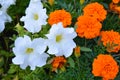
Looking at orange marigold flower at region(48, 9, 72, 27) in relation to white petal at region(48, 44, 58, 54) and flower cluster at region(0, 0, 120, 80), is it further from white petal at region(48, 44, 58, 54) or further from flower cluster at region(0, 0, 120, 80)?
white petal at region(48, 44, 58, 54)

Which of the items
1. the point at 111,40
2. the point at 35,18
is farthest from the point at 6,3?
the point at 111,40

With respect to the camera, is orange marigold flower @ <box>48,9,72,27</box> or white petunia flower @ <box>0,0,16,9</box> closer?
orange marigold flower @ <box>48,9,72,27</box>

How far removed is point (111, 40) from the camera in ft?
6.06

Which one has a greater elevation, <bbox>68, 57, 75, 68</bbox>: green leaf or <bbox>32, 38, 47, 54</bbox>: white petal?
<bbox>32, 38, 47, 54</bbox>: white petal

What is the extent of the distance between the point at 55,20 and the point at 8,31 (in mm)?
573

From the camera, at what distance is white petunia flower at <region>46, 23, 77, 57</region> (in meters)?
1.73

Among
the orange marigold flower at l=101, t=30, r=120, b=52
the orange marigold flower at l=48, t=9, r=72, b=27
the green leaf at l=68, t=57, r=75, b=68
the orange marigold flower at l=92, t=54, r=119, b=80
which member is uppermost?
the orange marigold flower at l=48, t=9, r=72, b=27

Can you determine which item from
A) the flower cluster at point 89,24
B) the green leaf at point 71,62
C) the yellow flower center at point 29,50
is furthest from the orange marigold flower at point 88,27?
the yellow flower center at point 29,50

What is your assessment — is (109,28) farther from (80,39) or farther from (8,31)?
(8,31)

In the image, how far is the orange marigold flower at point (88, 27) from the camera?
179 centimetres

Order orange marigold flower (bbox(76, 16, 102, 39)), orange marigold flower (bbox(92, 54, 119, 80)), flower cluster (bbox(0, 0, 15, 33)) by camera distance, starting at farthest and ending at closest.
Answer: flower cluster (bbox(0, 0, 15, 33)), orange marigold flower (bbox(76, 16, 102, 39)), orange marigold flower (bbox(92, 54, 119, 80))

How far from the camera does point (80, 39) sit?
6.39 ft

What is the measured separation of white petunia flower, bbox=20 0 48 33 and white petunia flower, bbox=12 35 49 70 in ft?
0.37

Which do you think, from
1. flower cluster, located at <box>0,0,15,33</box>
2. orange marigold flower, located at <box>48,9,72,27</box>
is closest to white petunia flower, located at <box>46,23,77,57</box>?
orange marigold flower, located at <box>48,9,72,27</box>
